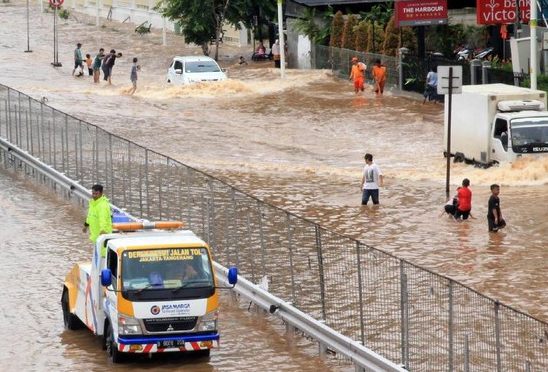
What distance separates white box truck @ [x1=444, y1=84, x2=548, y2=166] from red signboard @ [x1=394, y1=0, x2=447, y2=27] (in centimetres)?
1418

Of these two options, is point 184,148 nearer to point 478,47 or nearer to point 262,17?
point 478,47

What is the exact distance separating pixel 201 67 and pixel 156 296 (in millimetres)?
36173

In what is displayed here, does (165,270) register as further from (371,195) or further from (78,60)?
(78,60)

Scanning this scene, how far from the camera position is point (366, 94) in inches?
1976

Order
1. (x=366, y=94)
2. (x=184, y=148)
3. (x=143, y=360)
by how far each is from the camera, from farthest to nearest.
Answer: (x=366, y=94), (x=184, y=148), (x=143, y=360)

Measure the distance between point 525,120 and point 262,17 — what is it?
32.1m

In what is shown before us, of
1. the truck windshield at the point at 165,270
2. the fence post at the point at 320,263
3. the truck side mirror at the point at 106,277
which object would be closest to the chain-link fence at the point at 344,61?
the fence post at the point at 320,263

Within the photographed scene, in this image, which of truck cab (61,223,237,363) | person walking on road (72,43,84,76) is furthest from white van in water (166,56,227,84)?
truck cab (61,223,237,363)

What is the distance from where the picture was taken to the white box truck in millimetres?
33688

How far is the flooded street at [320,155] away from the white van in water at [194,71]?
71cm

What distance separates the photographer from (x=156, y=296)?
18.0 meters

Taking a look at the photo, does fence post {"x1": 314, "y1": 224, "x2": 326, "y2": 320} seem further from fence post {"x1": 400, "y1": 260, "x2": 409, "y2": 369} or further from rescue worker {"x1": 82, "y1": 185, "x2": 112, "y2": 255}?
rescue worker {"x1": 82, "y1": 185, "x2": 112, "y2": 255}

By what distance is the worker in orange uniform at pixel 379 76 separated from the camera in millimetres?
49219

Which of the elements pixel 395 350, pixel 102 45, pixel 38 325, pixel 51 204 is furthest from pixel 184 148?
pixel 102 45
